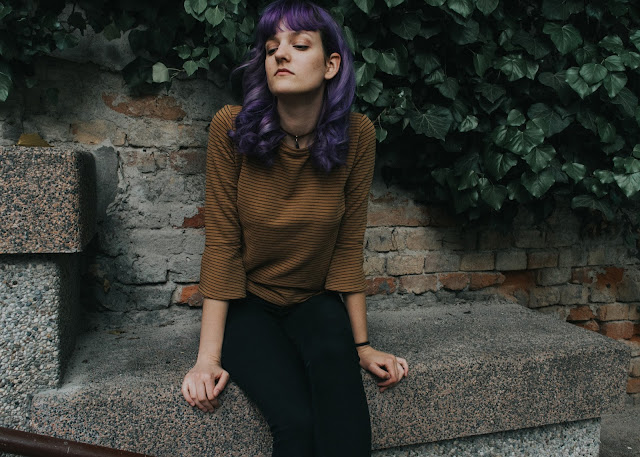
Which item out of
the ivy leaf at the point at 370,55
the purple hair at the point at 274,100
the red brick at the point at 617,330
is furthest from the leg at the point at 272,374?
the red brick at the point at 617,330

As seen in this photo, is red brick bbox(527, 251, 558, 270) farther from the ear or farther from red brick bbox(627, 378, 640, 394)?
the ear

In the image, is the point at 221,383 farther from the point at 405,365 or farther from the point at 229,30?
the point at 229,30

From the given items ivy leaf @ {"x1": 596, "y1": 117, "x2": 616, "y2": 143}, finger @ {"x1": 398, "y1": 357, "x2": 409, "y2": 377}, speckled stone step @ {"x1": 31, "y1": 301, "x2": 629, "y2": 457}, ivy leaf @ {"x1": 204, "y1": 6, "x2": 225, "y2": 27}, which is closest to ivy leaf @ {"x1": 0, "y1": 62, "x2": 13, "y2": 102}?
ivy leaf @ {"x1": 204, "y1": 6, "x2": 225, "y2": 27}

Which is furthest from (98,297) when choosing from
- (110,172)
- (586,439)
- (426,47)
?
(586,439)

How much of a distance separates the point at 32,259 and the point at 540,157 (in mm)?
1761

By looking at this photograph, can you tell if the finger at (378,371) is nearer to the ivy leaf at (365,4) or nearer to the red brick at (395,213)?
the red brick at (395,213)

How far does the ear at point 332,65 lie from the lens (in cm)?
165

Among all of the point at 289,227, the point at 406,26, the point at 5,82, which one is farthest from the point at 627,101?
the point at 5,82

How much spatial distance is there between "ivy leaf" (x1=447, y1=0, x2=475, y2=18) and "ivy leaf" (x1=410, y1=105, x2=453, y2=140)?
345mm

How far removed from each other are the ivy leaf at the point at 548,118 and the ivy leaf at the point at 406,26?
56 centimetres

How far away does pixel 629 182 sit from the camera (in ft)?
7.27

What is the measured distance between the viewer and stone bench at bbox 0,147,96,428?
1476mm

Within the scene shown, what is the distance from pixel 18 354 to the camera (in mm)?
1521

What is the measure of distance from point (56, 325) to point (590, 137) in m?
2.07
